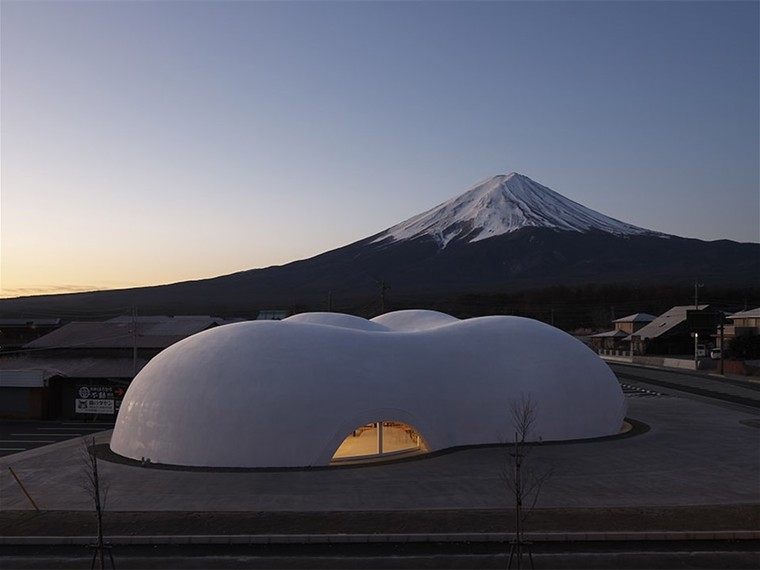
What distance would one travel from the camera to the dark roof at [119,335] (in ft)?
128

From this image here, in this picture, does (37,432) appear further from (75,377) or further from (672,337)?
(672,337)

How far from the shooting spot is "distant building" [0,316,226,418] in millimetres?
32906

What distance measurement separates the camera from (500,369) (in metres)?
23.7

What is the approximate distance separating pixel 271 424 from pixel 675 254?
19548 centimetres

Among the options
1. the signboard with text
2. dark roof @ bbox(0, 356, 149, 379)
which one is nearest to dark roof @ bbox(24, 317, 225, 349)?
dark roof @ bbox(0, 356, 149, 379)

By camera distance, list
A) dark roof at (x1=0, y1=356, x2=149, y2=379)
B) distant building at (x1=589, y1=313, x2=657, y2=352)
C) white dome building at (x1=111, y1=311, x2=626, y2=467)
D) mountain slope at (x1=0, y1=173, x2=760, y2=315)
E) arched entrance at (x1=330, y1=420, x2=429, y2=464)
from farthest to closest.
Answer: mountain slope at (x1=0, y1=173, x2=760, y2=315)
distant building at (x1=589, y1=313, x2=657, y2=352)
dark roof at (x1=0, y1=356, x2=149, y2=379)
arched entrance at (x1=330, y1=420, x2=429, y2=464)
white dome building at (x1=111, y1=311, x2=626, y2=467)

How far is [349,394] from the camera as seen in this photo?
20703 millimetres

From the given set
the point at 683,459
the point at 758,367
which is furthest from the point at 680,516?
the point at 758,367

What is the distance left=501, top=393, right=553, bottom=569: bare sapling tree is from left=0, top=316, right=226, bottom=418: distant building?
64.1 feet

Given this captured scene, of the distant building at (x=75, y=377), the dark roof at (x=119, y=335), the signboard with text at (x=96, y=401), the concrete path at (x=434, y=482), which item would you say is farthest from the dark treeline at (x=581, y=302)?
the concrete path at (x=434, y=482)

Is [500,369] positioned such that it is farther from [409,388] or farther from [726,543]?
[726,543]

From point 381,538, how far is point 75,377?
25.3 meters

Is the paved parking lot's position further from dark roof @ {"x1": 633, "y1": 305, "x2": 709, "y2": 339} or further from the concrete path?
dark roof @ {"x1": 633, "y1": 305, "x2": 709, "y2": 339}

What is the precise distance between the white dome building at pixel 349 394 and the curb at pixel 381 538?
21.2ft
